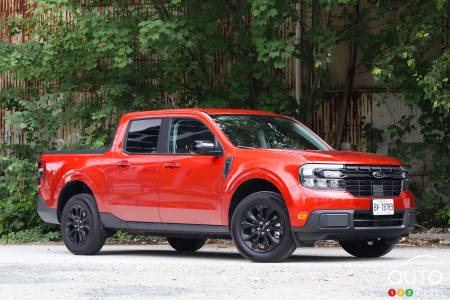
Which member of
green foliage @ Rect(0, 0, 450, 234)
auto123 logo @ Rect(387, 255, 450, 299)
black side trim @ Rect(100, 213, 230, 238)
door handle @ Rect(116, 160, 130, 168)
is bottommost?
auto123 logo @ Rect(387, 255, 450, 299)

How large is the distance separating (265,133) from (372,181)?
176 centimetres

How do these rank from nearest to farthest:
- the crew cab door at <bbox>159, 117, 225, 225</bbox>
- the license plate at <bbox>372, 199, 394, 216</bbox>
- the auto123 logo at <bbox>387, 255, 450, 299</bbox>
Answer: the auto123 logo at <bbox>387, 255, 450, 299</bbox> → the license plate at <bbox>372, 199, 394, 216</bbox> → the crew cab door at <bbox>159, 117, 225, 225</bbox>

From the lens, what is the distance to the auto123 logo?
27.8ft

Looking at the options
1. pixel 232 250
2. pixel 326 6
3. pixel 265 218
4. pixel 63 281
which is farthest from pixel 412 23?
pixel 63 281

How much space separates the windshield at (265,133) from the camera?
12.2 metres

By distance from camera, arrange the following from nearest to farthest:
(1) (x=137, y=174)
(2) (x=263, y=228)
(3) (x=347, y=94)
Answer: (2) (x=263, y=228)
(1) (x=137, y=174)
(3) (x=347, y=94)

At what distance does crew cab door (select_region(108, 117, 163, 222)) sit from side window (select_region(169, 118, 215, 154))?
27cm

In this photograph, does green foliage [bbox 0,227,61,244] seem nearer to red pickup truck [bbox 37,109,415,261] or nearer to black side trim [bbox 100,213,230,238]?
red pickup truck [bbox 37,109,415,261]

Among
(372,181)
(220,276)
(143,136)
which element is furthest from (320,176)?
(143,136)

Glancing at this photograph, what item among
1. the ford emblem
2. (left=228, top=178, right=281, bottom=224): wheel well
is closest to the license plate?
the ford emblem

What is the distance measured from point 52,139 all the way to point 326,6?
8177 mm

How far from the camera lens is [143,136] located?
517 inches

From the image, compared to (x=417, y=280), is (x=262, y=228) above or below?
above

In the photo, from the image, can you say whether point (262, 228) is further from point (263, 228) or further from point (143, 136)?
point (143, 136)
